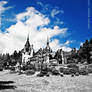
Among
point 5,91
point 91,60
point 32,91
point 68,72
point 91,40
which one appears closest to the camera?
point 5,91

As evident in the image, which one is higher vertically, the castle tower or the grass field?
the castle tower

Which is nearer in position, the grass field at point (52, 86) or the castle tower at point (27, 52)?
the grass field at point (52, 86)

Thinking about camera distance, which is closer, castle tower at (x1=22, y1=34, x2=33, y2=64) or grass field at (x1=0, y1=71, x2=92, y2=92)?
grass field at (x1=0, y1=71, x2=92, y2=92)

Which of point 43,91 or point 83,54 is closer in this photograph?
point 43,91

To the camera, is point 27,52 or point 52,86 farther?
point 27,52

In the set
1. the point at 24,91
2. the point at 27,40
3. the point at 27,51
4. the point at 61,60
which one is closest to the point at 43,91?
the point at 24,91

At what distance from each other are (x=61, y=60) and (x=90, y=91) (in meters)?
50.1

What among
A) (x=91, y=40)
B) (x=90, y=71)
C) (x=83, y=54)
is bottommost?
(x=90, y=71)

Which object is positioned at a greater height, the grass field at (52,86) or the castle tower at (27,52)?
the castle tower at (27,52)

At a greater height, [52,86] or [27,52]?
[27,52]

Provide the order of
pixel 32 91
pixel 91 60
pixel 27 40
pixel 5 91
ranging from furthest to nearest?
pixel 27 40 → pixel 91 60 → pixel 32 91 → pixel 5 91

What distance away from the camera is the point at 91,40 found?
72125 mm

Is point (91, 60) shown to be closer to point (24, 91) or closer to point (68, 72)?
point (68, 72)

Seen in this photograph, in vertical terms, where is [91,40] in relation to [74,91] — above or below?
above
